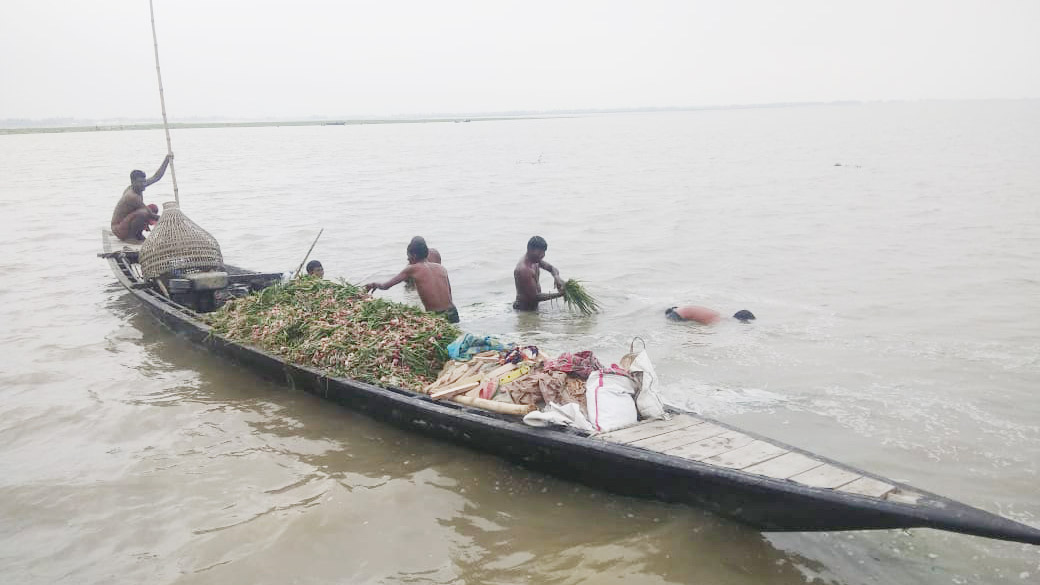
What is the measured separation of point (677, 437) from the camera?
382cm

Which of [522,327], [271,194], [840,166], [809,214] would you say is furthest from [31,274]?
[840,166]

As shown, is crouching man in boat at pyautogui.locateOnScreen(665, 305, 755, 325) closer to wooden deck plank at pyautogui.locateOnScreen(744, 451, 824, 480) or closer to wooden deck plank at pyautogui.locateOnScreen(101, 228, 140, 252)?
wooden deck plank at pyautogui.locateOnScreen(744, 451, 824, 480)

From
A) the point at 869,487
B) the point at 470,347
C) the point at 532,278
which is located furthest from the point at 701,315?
the point at 869,487

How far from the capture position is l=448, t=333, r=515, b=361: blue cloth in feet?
17.0

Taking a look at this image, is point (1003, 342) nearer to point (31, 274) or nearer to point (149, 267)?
point (149, 267)

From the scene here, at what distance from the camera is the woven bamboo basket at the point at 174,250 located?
25.8 ft

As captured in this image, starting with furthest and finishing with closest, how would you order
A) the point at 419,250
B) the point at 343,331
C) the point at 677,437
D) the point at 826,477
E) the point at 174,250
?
the point at 174,250
the point at 419,250
the point at 343,331
the point at 677,437
the point at 826,477

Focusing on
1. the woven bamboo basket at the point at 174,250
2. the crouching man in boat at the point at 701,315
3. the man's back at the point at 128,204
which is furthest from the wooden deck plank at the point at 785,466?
the man's back at the point at 128,204

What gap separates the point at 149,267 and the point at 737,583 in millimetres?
7306

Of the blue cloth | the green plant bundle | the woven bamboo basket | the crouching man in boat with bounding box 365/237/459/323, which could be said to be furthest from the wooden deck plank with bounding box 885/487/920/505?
the woven bamboo basket

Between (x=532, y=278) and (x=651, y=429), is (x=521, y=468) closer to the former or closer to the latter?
(x=651, y=429)

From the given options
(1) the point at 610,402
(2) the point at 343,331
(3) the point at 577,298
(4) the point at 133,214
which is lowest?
(3) the point at 577,298

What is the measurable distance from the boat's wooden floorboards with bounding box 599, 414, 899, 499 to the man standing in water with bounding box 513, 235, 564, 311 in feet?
13.5

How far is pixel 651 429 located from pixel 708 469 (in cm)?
59
